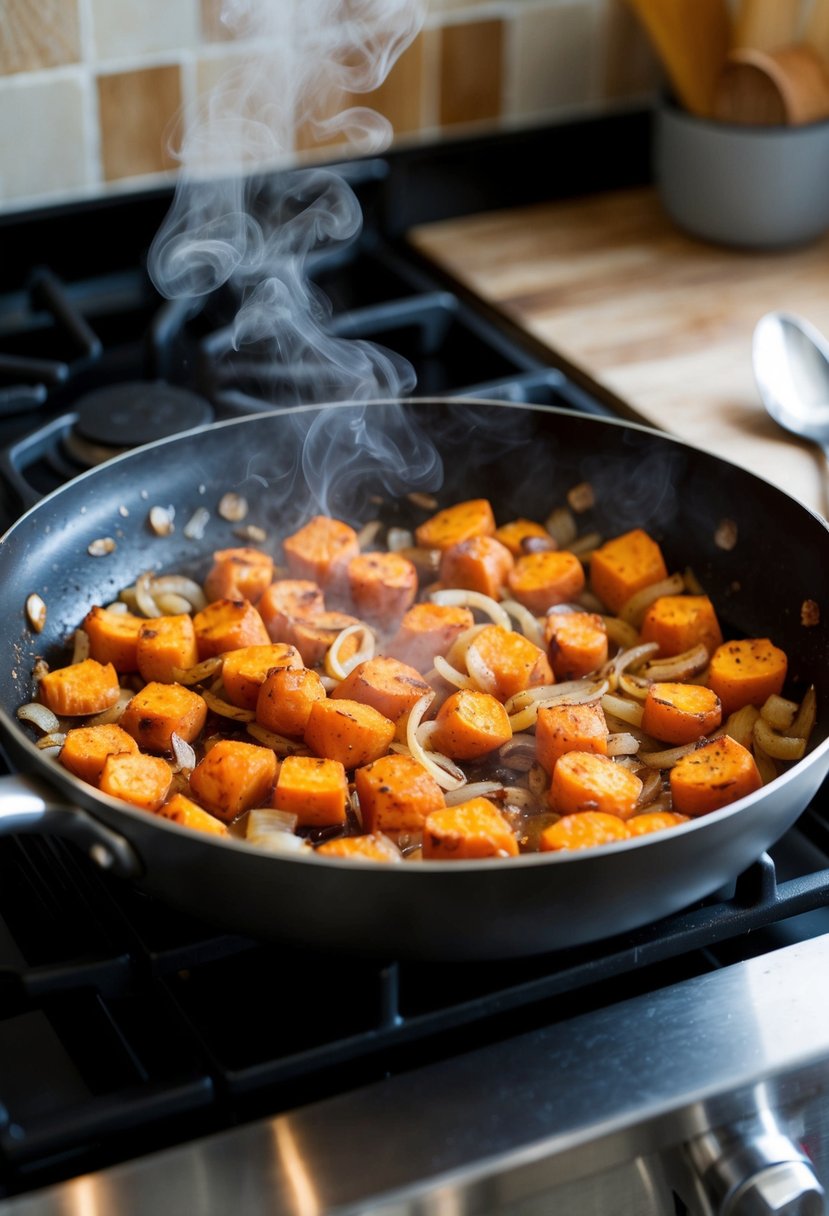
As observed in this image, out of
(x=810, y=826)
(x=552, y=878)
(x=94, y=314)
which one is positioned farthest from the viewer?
(x=94, y=314)

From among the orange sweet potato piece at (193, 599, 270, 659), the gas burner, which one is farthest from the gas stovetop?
the gas burner

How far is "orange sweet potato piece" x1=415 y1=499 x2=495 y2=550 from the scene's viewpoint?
1443 mm

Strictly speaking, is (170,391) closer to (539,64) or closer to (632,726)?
(632,726)

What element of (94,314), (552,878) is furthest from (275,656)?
(94,314)

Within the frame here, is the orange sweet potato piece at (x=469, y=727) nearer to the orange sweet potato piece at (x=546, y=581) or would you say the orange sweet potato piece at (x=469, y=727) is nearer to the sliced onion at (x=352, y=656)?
the sliced onion at (x=352, y=656)

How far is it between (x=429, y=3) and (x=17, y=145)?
624 mm

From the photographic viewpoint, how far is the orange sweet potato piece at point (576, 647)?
129 cm

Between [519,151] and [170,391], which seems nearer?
Result: [170,391]

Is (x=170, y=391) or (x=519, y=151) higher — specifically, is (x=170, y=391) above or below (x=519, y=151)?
below

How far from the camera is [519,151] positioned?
2.10m

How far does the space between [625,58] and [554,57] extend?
14 centimetres

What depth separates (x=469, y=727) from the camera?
3.77ft

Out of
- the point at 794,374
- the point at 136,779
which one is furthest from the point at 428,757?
the point at 794,374

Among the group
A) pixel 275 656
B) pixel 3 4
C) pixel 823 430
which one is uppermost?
pixel 3 4
